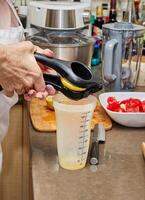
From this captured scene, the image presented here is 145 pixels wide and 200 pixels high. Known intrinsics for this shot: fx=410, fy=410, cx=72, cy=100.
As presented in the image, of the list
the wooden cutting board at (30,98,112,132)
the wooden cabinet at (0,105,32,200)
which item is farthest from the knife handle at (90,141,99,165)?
the wooden cabinet at (0,105,32,200)

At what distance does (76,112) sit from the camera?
0.85 m

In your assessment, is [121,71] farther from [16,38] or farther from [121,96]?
[16,38]

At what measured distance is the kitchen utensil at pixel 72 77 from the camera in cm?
77

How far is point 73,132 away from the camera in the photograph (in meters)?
0.86

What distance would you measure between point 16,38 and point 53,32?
310 mm

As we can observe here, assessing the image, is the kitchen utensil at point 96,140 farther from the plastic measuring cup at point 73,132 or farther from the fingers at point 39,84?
the fingers at point 39,84

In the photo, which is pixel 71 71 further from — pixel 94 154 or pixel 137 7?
pixel 137 7

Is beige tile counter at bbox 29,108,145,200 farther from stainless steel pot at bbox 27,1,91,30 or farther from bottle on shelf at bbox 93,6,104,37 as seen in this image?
bottle on shelf at bbox 93,6,104,37

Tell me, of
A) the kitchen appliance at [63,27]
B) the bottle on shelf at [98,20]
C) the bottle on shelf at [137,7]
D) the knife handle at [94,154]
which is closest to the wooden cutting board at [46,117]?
the knife handle at [94,154]

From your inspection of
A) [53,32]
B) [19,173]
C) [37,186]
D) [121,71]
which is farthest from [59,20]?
[37,186]

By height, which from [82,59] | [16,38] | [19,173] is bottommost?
[19,173]

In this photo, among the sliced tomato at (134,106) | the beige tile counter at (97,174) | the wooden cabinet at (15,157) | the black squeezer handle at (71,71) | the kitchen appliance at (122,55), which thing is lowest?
the wooden cabinet at (15,157)

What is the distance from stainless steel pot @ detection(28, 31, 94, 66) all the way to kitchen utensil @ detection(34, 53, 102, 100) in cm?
53

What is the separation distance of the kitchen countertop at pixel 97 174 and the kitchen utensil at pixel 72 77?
6.6 inches
